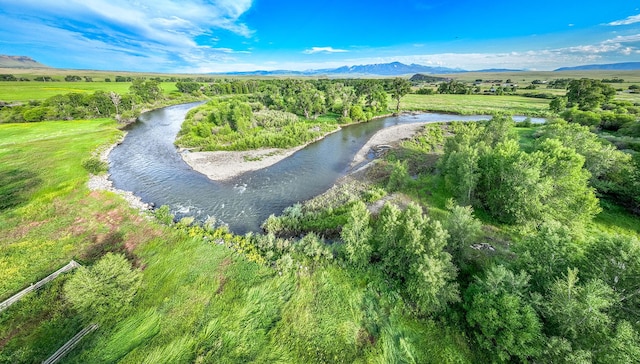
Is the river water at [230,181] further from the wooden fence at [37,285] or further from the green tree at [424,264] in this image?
the green tree at [424,264]

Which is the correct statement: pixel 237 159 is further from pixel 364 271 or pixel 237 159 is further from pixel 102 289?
pixel 364 271

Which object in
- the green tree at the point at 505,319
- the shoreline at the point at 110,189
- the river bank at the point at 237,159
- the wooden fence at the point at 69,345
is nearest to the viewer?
the green tree at the point at 505,319

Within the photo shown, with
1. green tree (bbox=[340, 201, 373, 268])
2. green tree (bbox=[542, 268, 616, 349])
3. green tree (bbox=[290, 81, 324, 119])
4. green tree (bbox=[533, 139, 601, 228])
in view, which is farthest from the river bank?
green tree (bbox=[542, 268, 616, 349])

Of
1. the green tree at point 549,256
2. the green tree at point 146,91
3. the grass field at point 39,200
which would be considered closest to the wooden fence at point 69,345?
the grass field at point 39,200

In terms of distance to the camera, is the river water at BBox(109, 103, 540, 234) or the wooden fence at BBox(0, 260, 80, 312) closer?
the wooden fence at BBox(0, 260, 80, 312)

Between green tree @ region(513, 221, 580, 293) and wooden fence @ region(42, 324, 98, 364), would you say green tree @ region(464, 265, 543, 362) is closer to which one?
green tree @ region(513, 221, 580, 293)
